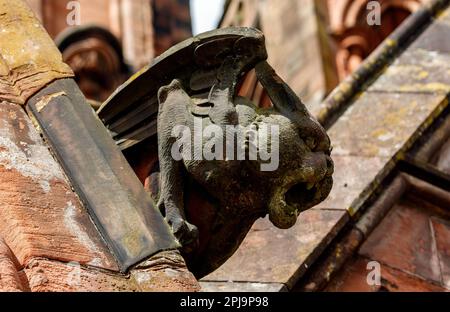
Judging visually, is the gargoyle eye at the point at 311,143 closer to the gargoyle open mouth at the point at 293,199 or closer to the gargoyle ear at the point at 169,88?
the gargoyle open mouth at the point at 293,199

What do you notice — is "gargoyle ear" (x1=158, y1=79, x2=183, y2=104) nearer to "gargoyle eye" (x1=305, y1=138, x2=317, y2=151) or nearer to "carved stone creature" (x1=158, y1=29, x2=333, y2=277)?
"carved stone creature" (x1=158, y1=29, x2=333, y2=277)

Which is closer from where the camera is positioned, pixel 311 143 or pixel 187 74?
pixel 311 143

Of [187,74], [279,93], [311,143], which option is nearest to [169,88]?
[187,74]

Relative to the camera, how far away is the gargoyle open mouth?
545 centimetres

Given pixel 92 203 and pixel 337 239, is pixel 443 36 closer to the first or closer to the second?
pixel 337 239

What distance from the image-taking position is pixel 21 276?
490cm

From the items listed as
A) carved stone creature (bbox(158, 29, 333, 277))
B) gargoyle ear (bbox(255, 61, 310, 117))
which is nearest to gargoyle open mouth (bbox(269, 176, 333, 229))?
carved stone creature (bbox(158, 29, 333, 277))

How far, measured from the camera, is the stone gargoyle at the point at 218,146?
541 centimetres

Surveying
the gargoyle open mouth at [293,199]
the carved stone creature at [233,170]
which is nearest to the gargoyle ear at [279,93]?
the carved stone creature at [233,170]

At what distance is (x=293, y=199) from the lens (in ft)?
18.1

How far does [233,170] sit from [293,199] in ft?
0.73

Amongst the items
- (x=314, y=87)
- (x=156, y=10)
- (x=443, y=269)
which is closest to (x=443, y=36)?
(x=443, y=269)

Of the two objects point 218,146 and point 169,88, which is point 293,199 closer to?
point 218,146

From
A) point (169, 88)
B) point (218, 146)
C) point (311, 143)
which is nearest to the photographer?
point (218, 146)
